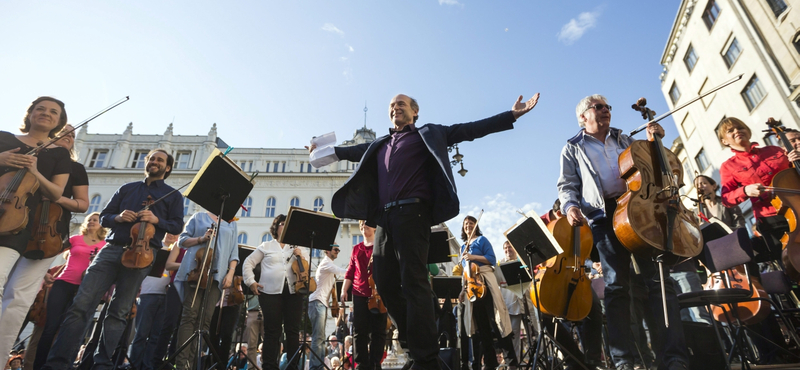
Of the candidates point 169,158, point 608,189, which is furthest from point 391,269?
point 169,158

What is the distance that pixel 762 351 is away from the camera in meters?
4.63

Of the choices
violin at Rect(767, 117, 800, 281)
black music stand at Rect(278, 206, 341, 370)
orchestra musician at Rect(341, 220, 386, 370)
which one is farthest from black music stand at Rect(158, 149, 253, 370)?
violin at Rect(767, 117, 800, 281)

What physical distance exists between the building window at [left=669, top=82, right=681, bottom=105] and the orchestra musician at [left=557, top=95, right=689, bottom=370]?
86.3 feet

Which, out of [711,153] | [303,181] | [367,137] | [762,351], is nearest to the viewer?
[762,351]

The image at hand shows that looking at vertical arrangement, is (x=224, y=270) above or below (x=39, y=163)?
below

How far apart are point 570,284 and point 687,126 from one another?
26.0 metres

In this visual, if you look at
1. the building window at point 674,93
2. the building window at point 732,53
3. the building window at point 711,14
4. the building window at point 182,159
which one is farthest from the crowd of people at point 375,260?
the building window at point 182,159

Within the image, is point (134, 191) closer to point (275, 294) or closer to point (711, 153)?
point (275, 294)

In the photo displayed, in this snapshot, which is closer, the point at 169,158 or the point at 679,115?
the point at 169,158

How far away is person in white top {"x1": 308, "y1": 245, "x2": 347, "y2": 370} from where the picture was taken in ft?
20.5

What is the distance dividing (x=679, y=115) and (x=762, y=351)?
25247 mm

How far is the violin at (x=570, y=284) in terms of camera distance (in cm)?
409

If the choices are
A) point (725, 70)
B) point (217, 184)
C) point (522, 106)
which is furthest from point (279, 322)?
point (725, 70)

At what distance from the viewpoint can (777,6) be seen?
1641 centimetres
